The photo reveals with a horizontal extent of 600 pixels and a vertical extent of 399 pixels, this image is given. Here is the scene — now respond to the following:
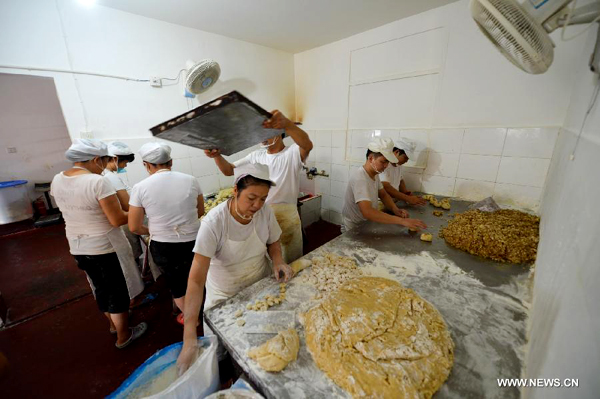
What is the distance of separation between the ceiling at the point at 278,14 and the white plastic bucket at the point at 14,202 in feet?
16.7

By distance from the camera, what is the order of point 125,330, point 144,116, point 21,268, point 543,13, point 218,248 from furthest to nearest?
point 21,268 < point 144,116 < point 125,330 < point 218,248 < point 543,13

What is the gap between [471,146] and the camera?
9.04ft

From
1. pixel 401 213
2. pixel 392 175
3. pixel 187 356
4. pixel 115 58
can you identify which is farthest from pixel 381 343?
pixel 115 58

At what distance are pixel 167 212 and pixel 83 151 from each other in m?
0.74

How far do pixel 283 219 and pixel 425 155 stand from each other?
2197 millimetres

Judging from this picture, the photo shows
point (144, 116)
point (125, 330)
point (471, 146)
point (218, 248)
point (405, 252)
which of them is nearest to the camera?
point (218, 248)

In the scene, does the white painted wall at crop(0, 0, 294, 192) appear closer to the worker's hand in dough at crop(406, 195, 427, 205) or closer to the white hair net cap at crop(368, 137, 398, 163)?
the white hair net cap at crop(368, 137, 398, 163)

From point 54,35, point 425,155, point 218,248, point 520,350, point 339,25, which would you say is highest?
point 339,25

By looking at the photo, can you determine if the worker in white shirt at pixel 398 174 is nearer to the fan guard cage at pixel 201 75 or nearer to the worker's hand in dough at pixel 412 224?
the worker's hand in dough at pixel 412 224

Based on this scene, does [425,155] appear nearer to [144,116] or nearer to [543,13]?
[543,13]

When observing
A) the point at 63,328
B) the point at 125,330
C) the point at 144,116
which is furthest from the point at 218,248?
the point at 144,116

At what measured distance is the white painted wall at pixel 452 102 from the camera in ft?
7.75

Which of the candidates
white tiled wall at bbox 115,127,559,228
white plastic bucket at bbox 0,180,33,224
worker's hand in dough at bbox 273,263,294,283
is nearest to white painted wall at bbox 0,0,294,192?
white tiled wall at bbox 115,127,559,228

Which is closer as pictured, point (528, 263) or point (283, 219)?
point (528, 263)
